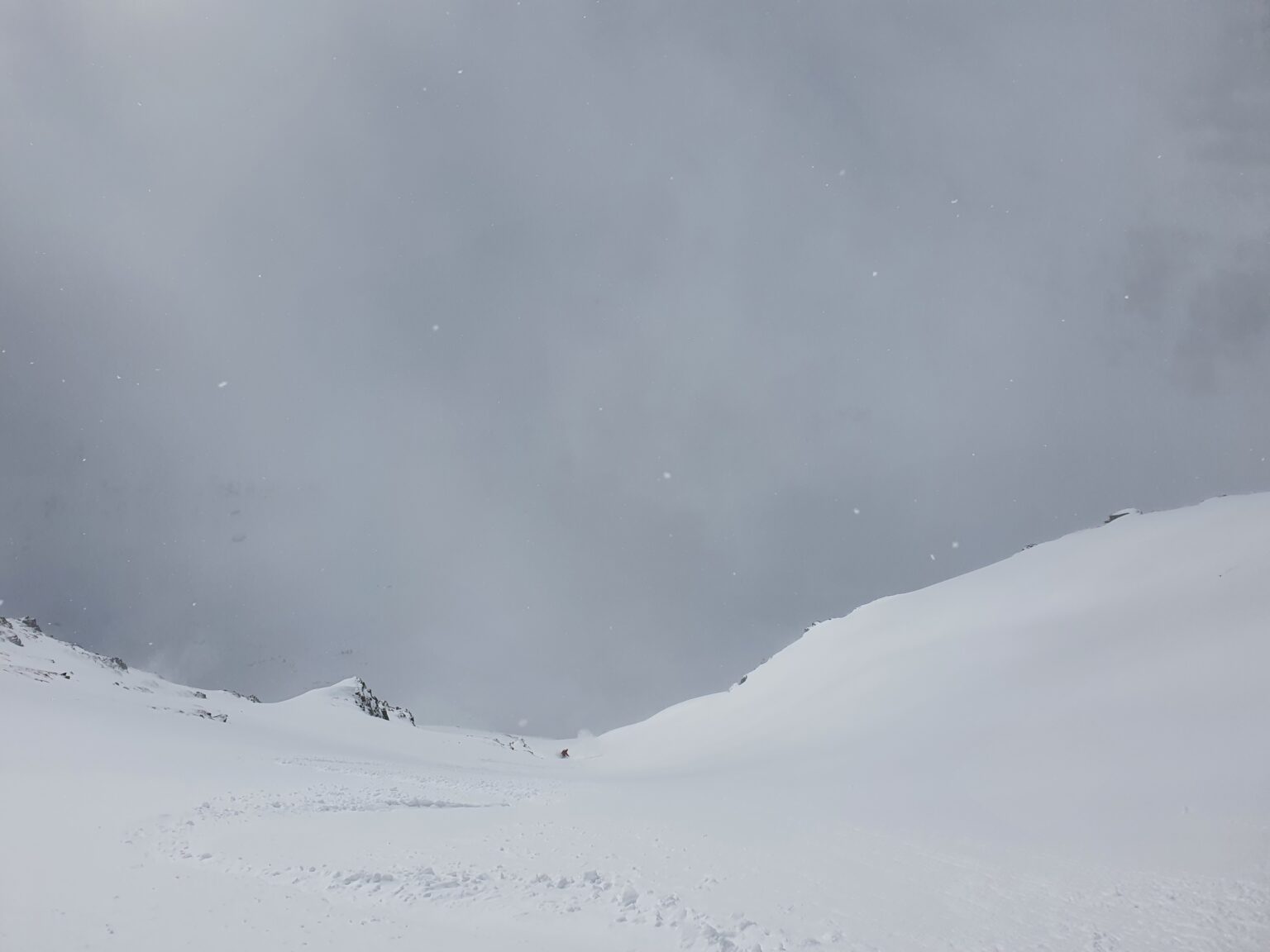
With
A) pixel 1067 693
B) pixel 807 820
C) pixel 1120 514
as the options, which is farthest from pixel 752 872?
pixel 1120 514

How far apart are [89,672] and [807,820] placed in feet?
186

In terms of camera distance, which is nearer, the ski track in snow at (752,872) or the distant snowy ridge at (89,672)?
the ski track in snow at (752,872)

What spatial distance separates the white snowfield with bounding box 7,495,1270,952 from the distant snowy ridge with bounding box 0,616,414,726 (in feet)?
31.5

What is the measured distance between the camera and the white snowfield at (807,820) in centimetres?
977

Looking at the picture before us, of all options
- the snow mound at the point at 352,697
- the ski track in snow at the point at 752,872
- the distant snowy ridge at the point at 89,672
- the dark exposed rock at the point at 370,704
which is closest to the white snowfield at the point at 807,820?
the ski track in snow at the point at 752,872

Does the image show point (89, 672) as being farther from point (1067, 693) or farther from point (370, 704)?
point (1067, 693)

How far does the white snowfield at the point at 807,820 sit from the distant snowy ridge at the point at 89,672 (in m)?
9.61

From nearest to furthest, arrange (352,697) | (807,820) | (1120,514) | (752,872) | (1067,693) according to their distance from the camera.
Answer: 1. (752,872)
2. (807,820)
3. (1067,693)
4. (1120,514)
5. (352,697)

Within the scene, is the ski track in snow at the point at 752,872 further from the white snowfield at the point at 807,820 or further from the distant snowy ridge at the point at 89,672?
the distant snowy ridge at the point at 89,672

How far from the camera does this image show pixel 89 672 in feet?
165

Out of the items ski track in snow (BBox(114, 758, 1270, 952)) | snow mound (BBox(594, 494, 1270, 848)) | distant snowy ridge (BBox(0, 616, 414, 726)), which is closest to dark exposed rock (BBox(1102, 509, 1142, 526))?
snow mound (BBox(594, 494, 1270, 848))

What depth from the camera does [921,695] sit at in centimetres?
3009

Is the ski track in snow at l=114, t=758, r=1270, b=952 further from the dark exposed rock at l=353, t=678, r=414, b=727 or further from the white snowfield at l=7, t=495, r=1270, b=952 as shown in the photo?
the dark exposed rock at l=353, t=678, r=414, b=727

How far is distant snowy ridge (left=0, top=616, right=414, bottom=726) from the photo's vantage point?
43.1 m
